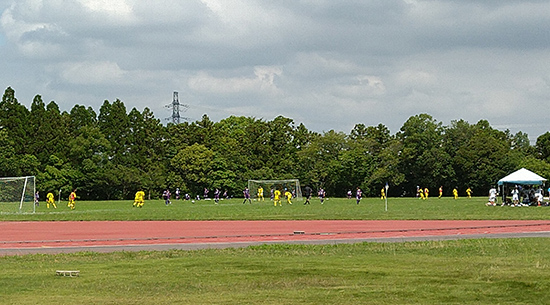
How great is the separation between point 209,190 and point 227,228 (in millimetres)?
85080

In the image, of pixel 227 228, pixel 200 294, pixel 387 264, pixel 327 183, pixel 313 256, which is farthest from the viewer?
pixel 327 183

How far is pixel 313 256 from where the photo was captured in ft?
63.8

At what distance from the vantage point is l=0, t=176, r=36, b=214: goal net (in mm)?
57250

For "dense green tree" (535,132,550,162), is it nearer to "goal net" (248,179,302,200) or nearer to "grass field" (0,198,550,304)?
A: "goal net" (248,179,302,200)

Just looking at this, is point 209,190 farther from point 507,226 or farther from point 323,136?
point 507,226

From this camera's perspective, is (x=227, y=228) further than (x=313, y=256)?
Yes

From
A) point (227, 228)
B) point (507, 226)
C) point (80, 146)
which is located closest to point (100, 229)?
point (227, 228)

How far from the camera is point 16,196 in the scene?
5800 cm

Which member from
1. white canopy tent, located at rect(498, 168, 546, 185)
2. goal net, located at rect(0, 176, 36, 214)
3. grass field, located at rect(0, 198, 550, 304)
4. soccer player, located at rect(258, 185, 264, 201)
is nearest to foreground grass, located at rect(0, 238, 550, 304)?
grass field, located at rect(0, 198, 550, 304)

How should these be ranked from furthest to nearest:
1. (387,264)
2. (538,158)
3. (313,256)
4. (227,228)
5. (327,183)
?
(538,158)
(327,183)
(227,228)
(313,256)
(387,264)

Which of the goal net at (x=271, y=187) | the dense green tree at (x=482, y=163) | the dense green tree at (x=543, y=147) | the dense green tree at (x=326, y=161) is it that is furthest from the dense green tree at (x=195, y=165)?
the dense green tree at (x=543, y=147)

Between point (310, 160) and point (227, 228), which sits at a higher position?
point (310, 160)

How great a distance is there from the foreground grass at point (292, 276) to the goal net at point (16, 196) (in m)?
38.7

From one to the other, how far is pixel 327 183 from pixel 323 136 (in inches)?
328
